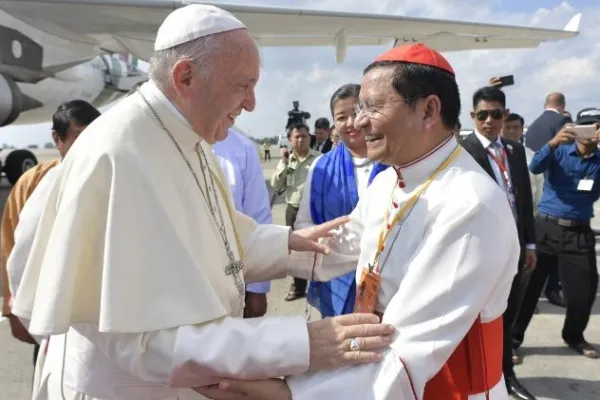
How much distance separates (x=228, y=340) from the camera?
3.91 ft

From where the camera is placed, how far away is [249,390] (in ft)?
4.01

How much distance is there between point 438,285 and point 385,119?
0.49 metres

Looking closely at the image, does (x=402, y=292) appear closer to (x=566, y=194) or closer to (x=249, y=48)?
(x=249, y=48)

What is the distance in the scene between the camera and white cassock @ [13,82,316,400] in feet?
3.95

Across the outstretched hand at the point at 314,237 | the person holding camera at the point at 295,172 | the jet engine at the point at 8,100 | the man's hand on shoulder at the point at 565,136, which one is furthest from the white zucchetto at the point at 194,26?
the jet engine at the point at 8,100

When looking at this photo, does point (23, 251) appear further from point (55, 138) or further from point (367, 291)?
point (367, 291)

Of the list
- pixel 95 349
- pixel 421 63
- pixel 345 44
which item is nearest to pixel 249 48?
pixel 421 63

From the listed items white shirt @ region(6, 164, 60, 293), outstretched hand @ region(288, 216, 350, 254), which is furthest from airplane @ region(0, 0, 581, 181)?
outstretched hand @ region(288, 216, 350, 254)

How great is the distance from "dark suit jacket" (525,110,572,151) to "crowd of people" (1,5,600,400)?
447 cm

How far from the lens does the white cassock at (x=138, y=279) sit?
120cm

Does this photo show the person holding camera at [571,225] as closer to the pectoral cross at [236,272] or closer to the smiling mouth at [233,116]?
the pectoral cross at [236,272]

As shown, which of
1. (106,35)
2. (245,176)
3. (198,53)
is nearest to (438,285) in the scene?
(198,53)

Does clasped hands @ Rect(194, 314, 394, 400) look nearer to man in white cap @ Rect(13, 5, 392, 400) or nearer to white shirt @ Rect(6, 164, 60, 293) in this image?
man in white cap @ Rect(13, 5, 392, 400)

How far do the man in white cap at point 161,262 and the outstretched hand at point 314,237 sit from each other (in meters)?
0.36
